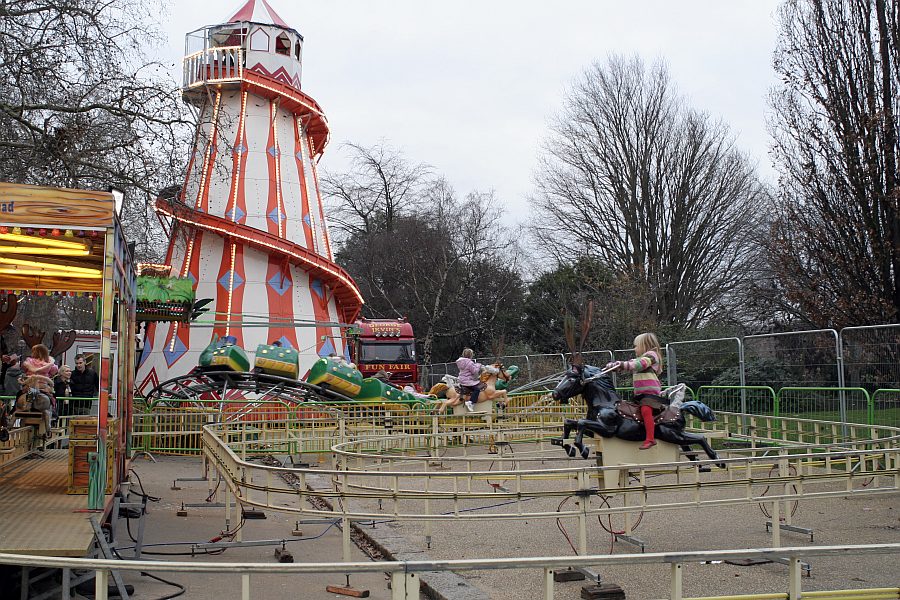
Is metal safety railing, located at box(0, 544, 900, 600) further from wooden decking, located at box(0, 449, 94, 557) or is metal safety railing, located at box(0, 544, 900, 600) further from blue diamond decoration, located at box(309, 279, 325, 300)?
blue diamond decoration, located at box(309, 279, 325, 300)

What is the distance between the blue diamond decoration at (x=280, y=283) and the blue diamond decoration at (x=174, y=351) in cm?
349

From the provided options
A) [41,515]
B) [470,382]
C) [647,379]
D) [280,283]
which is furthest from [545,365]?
[41,515]

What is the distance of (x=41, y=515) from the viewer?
313 inches

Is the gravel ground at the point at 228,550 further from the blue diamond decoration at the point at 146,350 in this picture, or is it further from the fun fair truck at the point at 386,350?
the fun fair truck at the point at 386,350

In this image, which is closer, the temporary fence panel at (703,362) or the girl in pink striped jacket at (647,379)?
the girl in pink striped jacket at (647,379)

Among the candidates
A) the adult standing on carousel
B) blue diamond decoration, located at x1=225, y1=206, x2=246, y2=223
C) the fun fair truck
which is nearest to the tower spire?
blue diamond decoration, located at x1=225, y1=206, x2=246, y2=223

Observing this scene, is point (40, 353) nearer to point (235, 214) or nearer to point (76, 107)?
point (76, 107)

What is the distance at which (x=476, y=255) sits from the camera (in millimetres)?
52688

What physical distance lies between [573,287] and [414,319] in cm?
1226

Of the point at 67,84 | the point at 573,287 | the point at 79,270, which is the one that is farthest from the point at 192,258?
the point at 79,270

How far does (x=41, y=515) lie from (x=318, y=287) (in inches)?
989

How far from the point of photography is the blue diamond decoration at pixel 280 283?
3152cm

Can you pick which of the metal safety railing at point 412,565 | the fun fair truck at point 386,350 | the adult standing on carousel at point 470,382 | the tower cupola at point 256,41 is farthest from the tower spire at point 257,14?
the metal safety railing at point 412,565

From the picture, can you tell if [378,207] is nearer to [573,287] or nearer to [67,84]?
[573,287]
